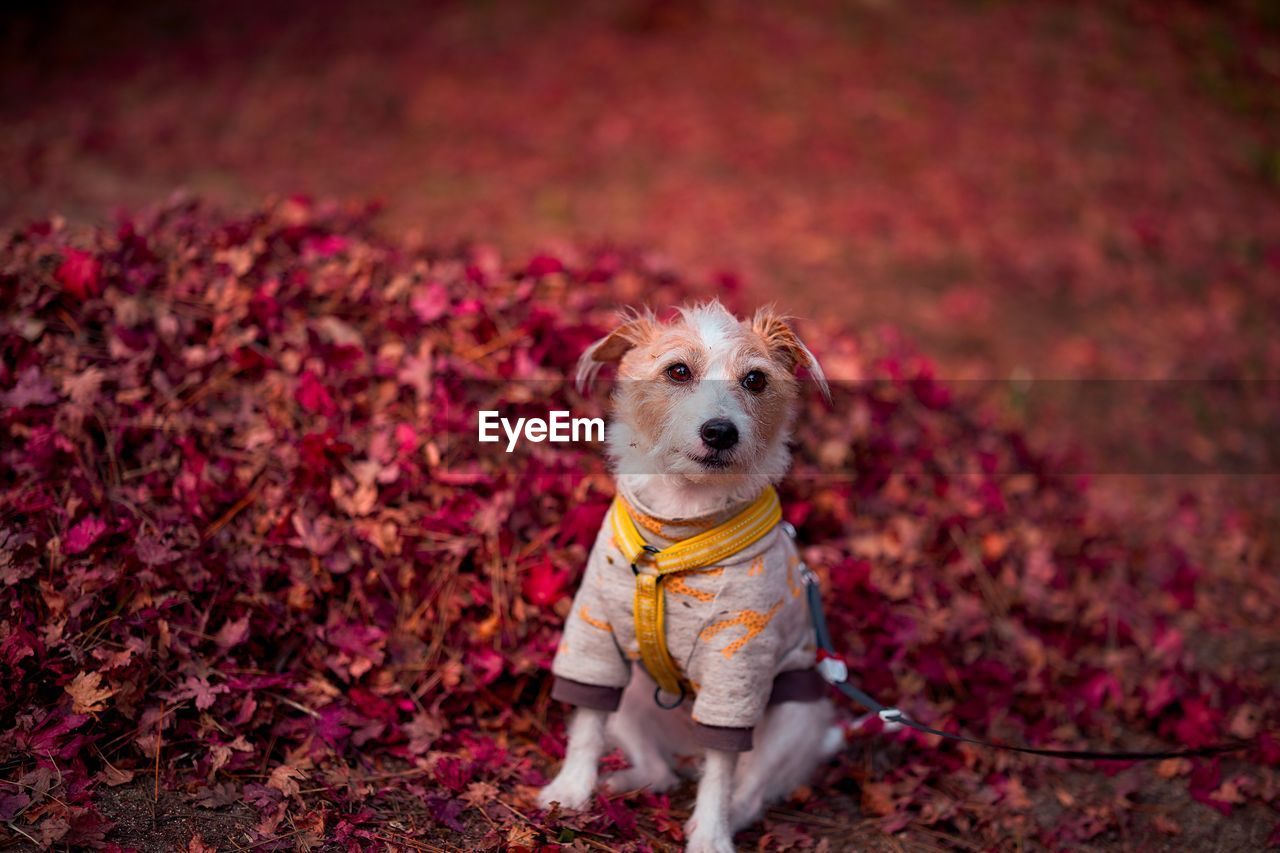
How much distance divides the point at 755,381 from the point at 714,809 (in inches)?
51.5

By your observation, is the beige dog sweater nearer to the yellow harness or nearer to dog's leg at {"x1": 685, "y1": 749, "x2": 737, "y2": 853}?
the yellow harness

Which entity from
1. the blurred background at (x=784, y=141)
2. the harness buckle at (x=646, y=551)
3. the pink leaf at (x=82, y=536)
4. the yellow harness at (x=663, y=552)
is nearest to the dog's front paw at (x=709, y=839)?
the yellow harness at (x=663, y=552)

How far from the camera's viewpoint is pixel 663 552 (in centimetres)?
289

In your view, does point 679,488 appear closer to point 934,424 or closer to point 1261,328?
point 934,424

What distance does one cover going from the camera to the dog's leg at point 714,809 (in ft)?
9.72

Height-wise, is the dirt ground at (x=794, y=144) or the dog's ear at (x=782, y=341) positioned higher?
the dirt ground at (x=794, y=144)

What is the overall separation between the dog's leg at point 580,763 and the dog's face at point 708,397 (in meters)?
0.82

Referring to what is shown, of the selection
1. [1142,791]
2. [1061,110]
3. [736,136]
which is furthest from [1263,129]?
[1142,791]

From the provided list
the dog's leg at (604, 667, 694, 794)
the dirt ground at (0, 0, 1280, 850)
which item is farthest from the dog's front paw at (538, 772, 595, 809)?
the dirt ground at (0, 0, 1280, 850)

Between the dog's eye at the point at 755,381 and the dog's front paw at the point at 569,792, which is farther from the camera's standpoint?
the dog's front paw at the point at 569,792

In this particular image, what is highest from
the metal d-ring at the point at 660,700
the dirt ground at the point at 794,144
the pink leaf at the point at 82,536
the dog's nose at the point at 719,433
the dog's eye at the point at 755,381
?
the dirt ground at the point at 794,144

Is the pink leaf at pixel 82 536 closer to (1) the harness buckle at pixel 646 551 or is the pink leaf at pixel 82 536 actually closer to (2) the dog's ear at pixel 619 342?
(2) the dog's ear at pixel 619 342

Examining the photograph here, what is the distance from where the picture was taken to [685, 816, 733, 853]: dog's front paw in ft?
9.68

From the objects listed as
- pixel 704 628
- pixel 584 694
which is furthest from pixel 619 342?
pixel 584 694
